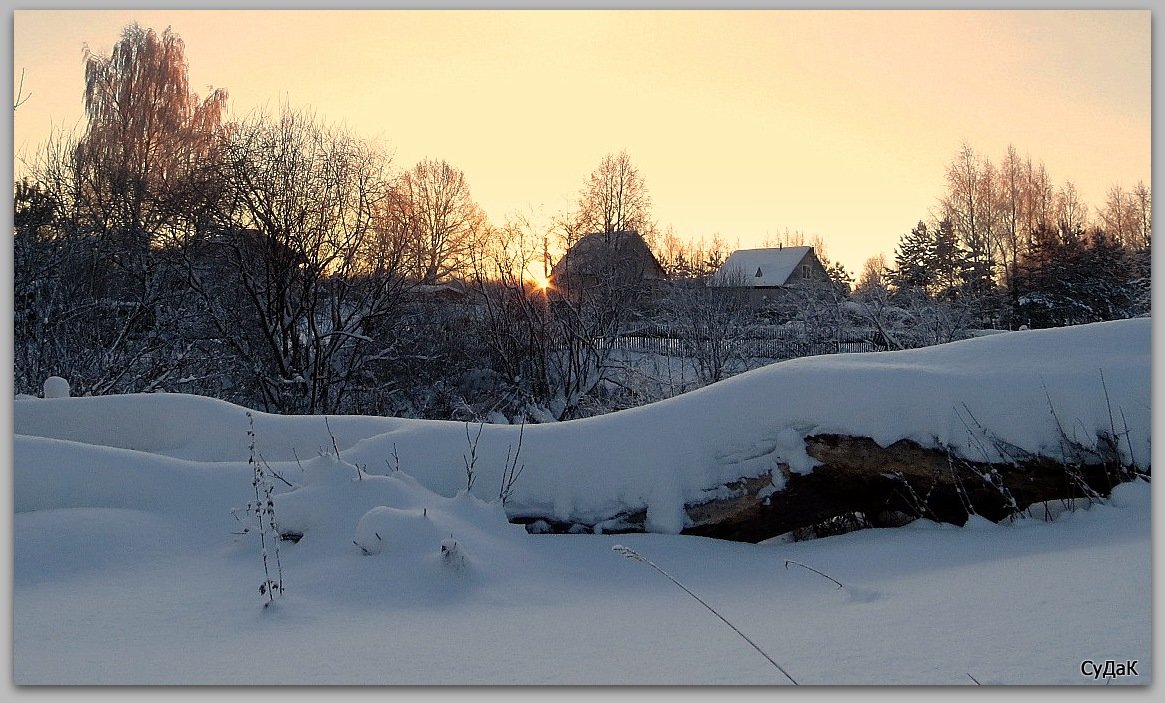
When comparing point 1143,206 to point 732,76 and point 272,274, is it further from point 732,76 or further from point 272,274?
point 272,274

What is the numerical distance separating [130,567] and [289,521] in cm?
81

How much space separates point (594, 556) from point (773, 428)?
4.60 feet

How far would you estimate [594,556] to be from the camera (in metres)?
4.57

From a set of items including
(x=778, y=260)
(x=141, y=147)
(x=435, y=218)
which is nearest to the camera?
(x=141, y=147)

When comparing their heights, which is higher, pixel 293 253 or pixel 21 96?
pixel 293 253

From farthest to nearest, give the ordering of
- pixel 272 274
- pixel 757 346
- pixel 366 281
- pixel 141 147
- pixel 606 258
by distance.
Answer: pixel 606 258, pixel 757 346, pixel 366 281, pixel 272 274, pixel 141 147

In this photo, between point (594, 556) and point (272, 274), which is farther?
point (272, 274)

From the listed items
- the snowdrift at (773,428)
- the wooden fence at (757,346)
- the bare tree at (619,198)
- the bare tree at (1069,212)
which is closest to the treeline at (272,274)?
the wooden fence at (757,346)

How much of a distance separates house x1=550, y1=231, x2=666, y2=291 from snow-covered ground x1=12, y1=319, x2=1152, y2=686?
48.6 feet

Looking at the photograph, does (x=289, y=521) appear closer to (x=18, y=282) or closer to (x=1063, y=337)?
(x=1063, y=337)

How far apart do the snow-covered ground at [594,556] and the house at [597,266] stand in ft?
48.6

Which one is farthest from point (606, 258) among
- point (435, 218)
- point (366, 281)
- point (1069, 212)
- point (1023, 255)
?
point (1069, 212)

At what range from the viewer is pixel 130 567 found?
4.17 m

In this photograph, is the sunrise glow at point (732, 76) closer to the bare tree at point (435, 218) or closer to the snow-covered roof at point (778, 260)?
the bare tree at point (435, 218)
